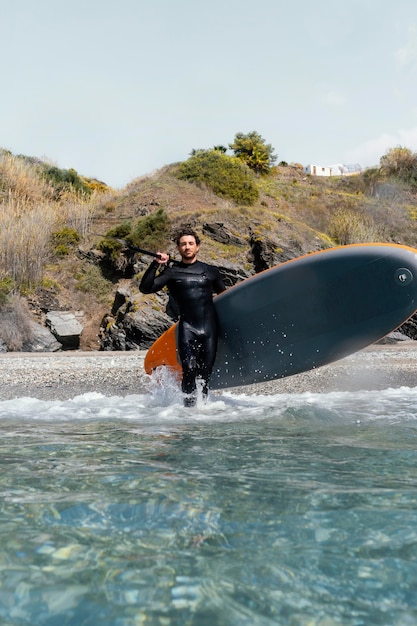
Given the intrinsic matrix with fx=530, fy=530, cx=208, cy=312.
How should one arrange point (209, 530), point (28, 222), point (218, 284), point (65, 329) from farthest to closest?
point (28, 222) → point (65, 329) → point (218, 284) → point (209, 530)

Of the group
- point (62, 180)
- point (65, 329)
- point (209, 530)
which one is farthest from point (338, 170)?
point (209, 530)

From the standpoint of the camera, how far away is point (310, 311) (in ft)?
17.8

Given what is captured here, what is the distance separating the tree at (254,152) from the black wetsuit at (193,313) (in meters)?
22.9

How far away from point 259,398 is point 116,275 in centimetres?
1095

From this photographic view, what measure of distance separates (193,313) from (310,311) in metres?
1.21

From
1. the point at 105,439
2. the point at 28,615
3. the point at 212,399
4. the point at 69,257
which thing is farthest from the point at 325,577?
the point at 69,257

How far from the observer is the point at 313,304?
540cm

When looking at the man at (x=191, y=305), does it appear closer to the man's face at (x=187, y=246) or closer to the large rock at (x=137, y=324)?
the man's face at (x=187, y=246)

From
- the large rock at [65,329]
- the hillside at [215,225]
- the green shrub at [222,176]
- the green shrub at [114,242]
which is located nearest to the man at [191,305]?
the hillside at [215,225]

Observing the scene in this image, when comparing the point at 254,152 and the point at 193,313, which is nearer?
the point at 193,313

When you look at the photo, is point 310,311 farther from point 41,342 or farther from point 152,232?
point 152,232

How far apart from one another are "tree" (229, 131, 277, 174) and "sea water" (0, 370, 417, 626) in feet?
82.4

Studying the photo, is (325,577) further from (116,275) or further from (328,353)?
(116,275)

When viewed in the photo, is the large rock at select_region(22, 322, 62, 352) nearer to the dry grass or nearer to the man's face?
the dry grass
